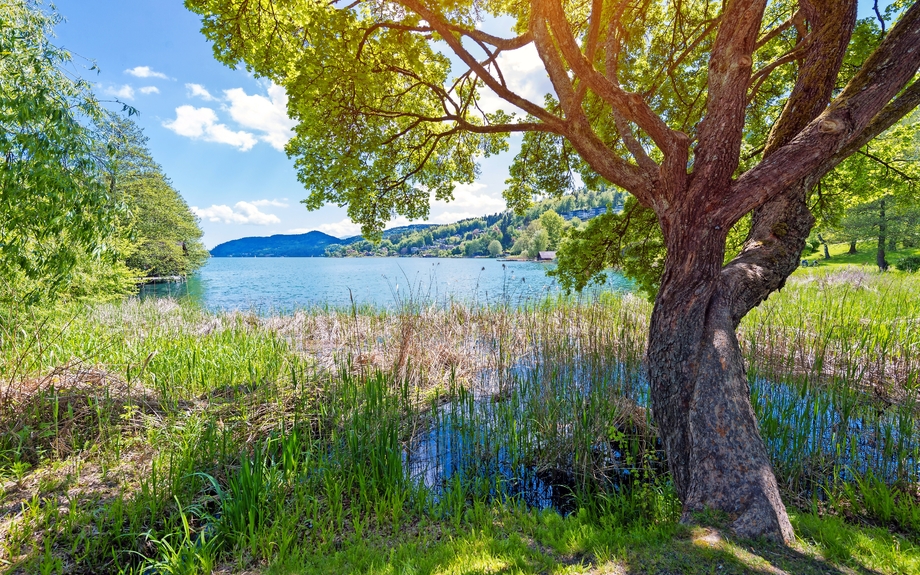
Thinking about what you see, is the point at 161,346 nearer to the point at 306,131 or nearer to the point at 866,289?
the point at 306,131

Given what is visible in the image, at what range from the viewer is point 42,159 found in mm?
3299

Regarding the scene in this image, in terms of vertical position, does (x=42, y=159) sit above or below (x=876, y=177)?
below

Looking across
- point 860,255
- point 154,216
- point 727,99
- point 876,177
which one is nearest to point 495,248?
point 860,255

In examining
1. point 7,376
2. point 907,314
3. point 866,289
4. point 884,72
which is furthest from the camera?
point 866,289

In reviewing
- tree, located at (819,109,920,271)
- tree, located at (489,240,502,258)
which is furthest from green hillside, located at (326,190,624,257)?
tree, located at (819,109,920,271)

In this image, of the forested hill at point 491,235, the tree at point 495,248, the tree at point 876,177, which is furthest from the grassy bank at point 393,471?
the tree at point 495,248

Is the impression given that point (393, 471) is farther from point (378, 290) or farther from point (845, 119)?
point (378, 290)

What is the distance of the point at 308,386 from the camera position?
17.4ft

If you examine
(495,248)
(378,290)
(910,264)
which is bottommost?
(378,290)

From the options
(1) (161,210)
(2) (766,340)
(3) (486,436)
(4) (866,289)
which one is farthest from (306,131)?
(1) (161,210)

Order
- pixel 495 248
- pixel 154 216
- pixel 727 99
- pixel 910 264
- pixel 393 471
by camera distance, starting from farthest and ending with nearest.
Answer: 1. pixel 495 248
2. pixel 154 216
3. pixel 910 264
4. pixel 393 471
5. pixel 727 99

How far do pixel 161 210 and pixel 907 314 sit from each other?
130ft

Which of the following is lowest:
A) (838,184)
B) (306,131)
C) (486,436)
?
(486,436)

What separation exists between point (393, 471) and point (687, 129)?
716 centimetres
